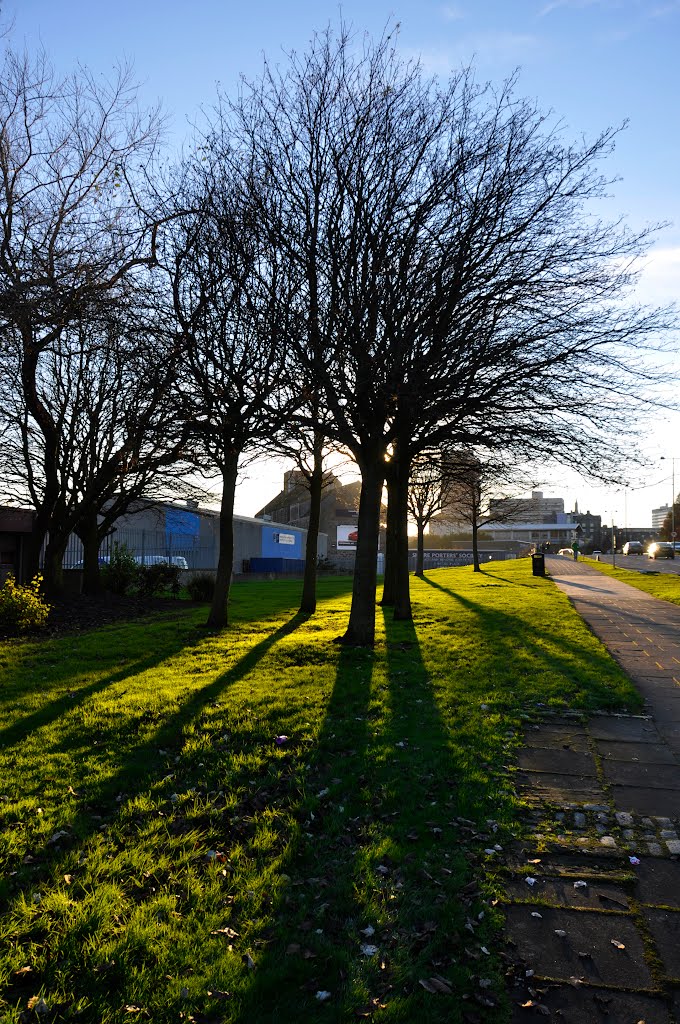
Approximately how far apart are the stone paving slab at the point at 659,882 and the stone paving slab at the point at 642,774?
1337mm

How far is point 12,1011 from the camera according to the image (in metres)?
2.67

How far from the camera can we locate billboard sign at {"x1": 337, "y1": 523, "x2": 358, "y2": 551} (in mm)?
81881

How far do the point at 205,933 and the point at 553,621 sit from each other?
12502 mm

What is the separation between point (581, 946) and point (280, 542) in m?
52.8

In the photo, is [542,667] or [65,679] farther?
[542,667]

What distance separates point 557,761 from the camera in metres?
5.77

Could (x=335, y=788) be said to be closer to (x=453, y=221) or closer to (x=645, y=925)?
(x=645, y=925)

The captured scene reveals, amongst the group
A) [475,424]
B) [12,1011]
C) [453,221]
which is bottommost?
[12,1011]

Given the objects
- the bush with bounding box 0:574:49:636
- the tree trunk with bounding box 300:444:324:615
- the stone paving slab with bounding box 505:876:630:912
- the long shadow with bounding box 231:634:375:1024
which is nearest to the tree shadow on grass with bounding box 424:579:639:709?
the long shadow with bounding box 231:634:375:1024

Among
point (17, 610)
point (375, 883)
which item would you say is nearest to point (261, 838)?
point (375, 883)

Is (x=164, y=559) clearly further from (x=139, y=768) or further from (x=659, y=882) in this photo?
(x=659, y=882)

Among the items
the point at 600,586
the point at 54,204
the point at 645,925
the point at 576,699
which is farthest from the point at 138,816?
the point at 600,586

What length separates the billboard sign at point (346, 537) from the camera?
269ft

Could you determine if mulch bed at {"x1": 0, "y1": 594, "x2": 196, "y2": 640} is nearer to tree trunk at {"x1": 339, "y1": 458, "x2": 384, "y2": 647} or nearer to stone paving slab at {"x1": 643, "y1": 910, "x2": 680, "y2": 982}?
tree trunk at {"x1": 339, "y1": 458, "x2": 384, "y2": 647}
